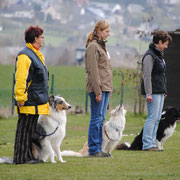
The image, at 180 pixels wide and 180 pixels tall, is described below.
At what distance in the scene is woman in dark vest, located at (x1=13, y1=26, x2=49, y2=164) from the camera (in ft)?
23.7

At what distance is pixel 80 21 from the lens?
57719 mm

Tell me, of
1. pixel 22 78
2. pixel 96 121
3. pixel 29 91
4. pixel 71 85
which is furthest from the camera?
pixel 71 85

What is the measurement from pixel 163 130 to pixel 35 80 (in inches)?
137

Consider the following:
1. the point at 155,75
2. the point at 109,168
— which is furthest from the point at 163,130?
the point at 109,168

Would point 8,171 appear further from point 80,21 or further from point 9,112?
point 80,21

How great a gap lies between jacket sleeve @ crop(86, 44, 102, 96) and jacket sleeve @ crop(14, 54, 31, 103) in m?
1.10

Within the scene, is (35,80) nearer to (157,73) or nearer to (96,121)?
(96,121)

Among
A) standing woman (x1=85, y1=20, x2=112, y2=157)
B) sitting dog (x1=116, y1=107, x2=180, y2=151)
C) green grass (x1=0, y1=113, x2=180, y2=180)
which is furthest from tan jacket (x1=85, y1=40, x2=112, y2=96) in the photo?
sitting dog (x1=116, y1=107, x2=180, y2=151)

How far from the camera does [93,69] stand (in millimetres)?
7871

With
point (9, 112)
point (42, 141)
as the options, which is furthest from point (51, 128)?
point (9, 112)

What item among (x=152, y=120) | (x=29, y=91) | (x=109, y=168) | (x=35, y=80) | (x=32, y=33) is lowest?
(x=109, y=168)

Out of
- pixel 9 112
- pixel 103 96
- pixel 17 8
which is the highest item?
pixel 17 8

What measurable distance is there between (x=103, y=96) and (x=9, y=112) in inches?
523

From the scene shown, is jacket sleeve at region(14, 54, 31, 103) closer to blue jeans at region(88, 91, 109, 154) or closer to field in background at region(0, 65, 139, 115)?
blue jeans at region(88, 91, 109, 154)
